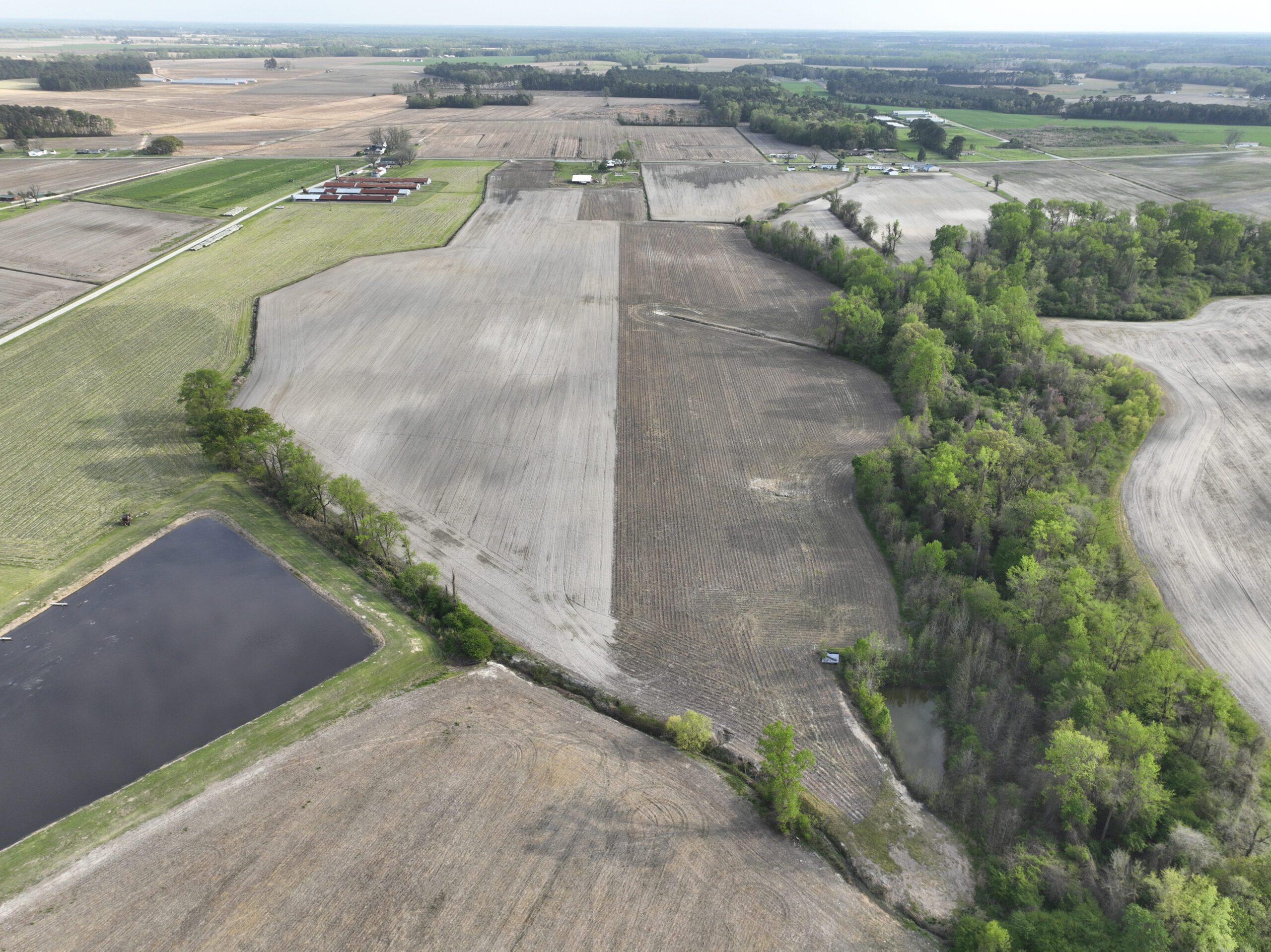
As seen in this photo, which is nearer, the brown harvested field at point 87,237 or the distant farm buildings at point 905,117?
the brown harvested field at point 87,237

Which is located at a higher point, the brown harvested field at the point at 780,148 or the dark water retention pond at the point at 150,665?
the brown harvested field at the point at 780,148

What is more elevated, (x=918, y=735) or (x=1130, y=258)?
(x=1130, y=258)

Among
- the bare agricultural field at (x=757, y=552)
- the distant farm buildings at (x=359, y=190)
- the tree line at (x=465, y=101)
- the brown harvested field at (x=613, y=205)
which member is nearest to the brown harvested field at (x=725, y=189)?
the brown harvested field at (x=613, y=205)

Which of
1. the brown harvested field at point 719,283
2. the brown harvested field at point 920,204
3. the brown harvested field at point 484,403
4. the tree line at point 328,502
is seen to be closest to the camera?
the tree line at point 328,502

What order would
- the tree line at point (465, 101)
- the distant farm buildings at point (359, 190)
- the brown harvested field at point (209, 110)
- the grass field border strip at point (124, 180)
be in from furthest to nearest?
1. the tree line at point (465, 101)
2. the brown harvested field at point (209, 110)
3. the distant farm buildings at point (359, 190)
4. the grass field border strip at point (124, 180)

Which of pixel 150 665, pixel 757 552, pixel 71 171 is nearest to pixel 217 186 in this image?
pixel 71 171

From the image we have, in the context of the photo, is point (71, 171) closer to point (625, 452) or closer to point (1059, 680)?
point (625, 452)

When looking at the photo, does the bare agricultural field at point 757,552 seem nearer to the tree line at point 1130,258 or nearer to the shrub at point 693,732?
the shrub at point 693,732
